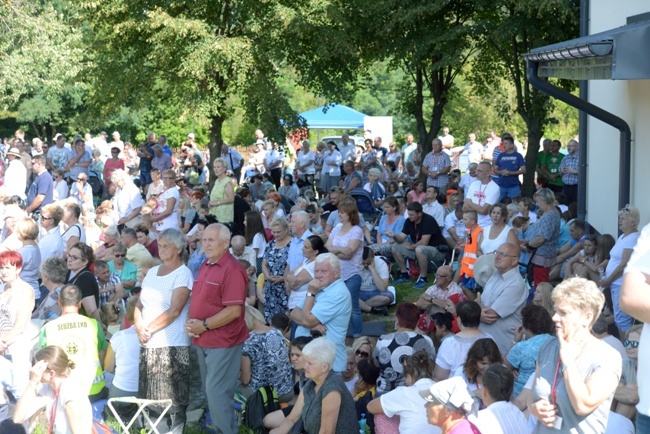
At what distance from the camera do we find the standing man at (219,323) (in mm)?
6820

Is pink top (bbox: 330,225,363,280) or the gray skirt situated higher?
pink top (bbox: 330,225,363,280)

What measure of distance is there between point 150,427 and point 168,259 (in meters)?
1.29

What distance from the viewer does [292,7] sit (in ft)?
58.1

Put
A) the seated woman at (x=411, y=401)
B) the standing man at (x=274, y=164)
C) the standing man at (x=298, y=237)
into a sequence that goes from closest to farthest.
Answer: the seated woman at (x=411, y=401)
the standing man at (x=298, y=237)
the standing man at (x=274, y=164)

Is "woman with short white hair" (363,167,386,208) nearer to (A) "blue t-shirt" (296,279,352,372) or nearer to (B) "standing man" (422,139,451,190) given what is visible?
(B) "standing man" (422,139,451,190)

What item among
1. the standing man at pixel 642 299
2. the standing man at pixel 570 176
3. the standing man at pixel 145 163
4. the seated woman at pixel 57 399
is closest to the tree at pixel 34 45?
the standing man at pixel 145 163

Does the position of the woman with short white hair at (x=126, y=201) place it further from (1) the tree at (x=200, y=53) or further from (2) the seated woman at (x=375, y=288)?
(2) the seated woman at (x=375, y=288)

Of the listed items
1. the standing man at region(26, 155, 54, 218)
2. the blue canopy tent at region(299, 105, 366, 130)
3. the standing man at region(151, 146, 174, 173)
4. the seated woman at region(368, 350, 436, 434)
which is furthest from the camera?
the blue canopy tent at region(299, 105, 366, 130)

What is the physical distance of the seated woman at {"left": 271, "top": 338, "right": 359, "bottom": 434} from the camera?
6098 millimetres

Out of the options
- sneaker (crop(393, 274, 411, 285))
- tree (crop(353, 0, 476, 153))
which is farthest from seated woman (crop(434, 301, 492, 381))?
tree (crop(353, 0, 476, 153))

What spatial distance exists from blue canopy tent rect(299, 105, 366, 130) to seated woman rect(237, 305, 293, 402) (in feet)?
74.6

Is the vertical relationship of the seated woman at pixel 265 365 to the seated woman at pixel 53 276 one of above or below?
below

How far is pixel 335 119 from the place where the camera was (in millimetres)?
31516

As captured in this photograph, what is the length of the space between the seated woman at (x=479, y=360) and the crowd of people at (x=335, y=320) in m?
0.02
